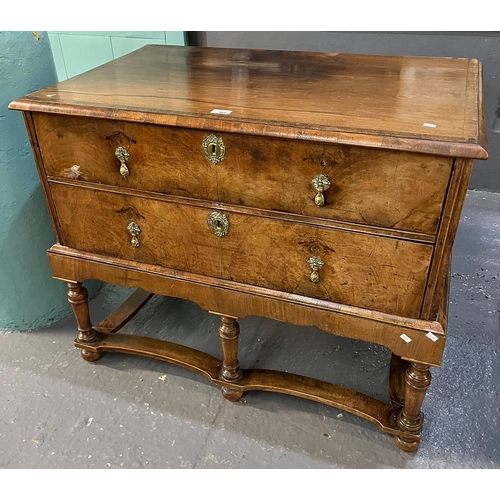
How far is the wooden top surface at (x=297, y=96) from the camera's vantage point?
50.3 inches

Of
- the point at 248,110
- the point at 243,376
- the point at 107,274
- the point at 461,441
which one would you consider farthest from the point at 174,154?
the point at 461,441

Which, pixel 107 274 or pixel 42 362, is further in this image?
pixel 42 362

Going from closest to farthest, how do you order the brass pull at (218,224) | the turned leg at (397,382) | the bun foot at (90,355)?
1. the brass pull at (218,224)
2. the turned leg at (397,382)
3. the bun foot at (90,355)

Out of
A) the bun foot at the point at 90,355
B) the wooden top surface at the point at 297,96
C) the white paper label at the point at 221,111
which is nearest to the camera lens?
the wooden top surface at the point at 297,96

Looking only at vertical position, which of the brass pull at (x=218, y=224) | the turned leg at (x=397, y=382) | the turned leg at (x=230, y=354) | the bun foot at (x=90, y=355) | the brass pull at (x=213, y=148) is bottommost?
the bun foot at (x=90, y=355)

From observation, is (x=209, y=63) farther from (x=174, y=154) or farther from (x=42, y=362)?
(x=42, y=362)

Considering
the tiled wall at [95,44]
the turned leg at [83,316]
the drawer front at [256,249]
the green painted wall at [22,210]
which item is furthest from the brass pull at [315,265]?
the tiled wall at [95,44]

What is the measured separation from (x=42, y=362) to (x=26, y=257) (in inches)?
16.7

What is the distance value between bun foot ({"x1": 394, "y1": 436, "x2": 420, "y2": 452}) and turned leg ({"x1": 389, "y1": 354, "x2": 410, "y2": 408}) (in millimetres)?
117

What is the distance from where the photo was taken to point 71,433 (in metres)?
1.80

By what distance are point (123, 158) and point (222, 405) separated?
3.12 ft

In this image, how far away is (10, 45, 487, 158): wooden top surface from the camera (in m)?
1.28

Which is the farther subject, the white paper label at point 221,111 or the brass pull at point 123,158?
the brass pull at point 123,158

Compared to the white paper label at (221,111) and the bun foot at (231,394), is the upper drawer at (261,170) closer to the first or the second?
the white paper label at (221,111)
